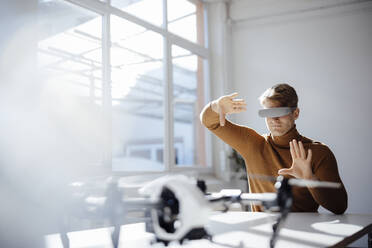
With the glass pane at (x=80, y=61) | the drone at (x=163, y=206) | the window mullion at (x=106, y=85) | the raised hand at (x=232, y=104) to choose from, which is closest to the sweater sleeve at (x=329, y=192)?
the raised hand at (x=232, y=104)

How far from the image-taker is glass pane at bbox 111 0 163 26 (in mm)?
3982

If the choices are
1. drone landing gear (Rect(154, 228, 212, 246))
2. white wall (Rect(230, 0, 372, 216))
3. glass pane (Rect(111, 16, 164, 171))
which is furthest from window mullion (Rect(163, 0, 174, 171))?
drone landing gear (Rect(154, 228, 212, 246))

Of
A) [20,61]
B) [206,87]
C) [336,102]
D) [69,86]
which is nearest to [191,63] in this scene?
[206,87]

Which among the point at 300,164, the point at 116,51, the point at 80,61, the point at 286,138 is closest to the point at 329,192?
the point at 300,164

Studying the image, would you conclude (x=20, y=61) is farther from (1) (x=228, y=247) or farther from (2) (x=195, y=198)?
(2) (x=195, y=198)

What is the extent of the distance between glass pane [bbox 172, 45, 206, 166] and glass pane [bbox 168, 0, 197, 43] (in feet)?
0.78

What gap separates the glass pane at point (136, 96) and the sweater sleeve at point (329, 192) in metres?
0.69

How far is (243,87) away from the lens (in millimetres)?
5359

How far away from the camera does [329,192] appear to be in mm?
1425

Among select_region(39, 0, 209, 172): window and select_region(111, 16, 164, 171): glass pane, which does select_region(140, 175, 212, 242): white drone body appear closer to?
select_region(111, 16, 164, 171): glass pane

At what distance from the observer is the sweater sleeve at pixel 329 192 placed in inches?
55.8

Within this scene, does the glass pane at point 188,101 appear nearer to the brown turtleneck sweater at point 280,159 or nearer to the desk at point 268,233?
the brown turtleneck sweater at point 280,159

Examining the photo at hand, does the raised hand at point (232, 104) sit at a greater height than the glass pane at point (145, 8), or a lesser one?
lesser

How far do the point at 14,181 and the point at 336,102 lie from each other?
434cm
